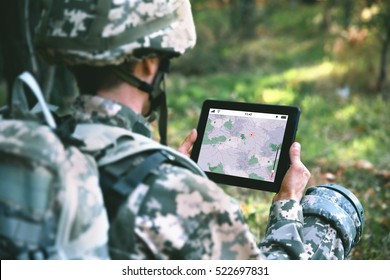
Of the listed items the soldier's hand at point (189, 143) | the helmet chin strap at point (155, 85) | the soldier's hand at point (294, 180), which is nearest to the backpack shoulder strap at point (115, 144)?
the helmet chin strap at point (155, 85)

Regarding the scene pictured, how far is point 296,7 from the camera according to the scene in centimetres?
1803

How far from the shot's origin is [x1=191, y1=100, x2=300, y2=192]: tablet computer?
2283mm

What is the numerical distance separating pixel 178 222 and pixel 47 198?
39cm

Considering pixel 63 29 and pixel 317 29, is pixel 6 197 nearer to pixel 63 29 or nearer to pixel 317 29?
pixel 63 29

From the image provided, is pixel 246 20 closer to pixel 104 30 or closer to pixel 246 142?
pixel 246 142

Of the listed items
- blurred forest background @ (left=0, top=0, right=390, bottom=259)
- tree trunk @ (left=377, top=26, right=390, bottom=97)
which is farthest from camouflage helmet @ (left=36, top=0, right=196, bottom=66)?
tree trunk @ (left=377, top=26, right=390, bottom=97)

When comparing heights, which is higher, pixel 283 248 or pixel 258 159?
pixel 258 159

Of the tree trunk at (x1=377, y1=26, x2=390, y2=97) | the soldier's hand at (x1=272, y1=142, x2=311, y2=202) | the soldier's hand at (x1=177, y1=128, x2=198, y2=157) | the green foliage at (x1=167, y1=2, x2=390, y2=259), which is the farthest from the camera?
the tree trunk at (x1=377, y1=26, x2=390, y2=97)

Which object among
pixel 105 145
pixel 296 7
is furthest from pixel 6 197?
pixel 296 7

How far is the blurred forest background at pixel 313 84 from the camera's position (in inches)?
173

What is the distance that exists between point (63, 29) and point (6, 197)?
1.77 feet

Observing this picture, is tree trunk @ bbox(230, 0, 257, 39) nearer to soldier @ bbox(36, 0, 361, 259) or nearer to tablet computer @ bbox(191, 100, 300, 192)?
tablet computer @ bbox(191, 100, 300, 192)

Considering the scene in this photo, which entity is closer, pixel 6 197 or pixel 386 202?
pixel 6 197

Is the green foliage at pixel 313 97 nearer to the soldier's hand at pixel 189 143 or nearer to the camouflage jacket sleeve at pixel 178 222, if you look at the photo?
the soldier's hand at pixel 189 143
